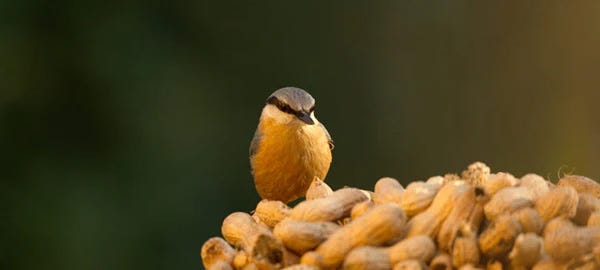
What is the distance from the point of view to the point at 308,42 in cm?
205

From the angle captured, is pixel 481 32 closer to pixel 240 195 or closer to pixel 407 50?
pixel 407 50

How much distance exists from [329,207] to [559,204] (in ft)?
0.88

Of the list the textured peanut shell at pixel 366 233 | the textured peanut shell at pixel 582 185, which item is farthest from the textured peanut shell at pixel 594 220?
the textured peanut shell at pixel 366 233

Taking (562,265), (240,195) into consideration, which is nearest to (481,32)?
(240,195)

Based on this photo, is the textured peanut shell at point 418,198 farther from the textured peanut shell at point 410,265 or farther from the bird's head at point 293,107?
the bird's head at point 293,107

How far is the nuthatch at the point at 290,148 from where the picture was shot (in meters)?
1.55

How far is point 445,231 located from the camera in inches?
37.0

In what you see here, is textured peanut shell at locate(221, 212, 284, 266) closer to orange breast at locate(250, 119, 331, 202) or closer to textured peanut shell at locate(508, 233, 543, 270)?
textured peanut shell at locate(508, 233, 543, 270)

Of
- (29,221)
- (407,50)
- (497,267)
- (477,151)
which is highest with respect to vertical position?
(407,50)

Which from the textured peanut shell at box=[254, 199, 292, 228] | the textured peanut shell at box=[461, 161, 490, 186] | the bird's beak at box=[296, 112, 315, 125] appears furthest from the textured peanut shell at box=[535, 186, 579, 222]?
the bird's beak at box=[296, 112, 315, 125]

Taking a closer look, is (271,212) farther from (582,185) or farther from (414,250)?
(582,185)

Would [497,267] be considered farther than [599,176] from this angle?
No

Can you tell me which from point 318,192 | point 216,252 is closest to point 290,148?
point 318,192

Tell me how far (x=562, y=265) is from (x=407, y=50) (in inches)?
48.3
